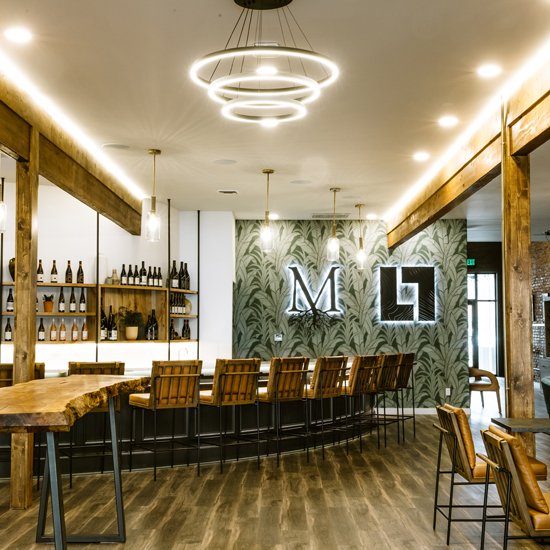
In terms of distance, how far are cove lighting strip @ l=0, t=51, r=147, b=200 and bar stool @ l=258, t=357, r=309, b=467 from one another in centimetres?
273

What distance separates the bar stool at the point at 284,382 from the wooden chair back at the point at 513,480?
8.65ft

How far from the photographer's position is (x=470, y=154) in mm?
5301

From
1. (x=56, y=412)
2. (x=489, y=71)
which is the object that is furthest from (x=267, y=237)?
(x=56, y=412)

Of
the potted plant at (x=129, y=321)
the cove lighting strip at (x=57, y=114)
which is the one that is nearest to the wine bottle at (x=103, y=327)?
the potted plant at (x=129, y=321)

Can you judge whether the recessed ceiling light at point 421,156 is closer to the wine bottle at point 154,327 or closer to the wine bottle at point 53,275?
the wine bottle at point 154,327

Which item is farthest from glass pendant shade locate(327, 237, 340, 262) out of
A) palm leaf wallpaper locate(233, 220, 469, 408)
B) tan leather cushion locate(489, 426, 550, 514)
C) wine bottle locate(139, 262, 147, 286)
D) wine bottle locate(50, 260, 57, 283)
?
tan leather cushion locate(489, 426, 550, 514)

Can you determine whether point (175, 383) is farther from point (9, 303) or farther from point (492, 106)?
point (492, 106)

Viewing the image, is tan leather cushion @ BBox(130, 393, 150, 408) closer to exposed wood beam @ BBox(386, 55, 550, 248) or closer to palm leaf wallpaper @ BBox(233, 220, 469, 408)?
exposed wood beam @ BBox(386, 55, 550, 248)

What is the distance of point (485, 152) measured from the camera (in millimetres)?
4895

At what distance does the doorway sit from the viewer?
14.2 meters

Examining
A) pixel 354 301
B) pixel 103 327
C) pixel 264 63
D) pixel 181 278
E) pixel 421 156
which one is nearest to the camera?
pixel 264 63

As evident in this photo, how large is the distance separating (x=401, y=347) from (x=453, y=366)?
886 millimetres

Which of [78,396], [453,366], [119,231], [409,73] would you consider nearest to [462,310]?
[453,366]

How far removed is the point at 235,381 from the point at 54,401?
10.1 ft
